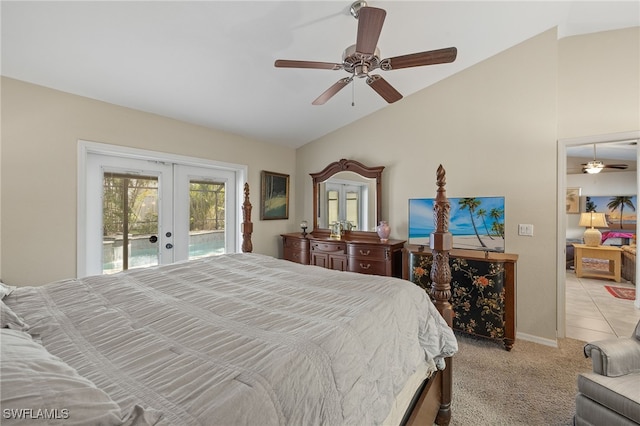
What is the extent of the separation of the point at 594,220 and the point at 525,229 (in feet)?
14.9

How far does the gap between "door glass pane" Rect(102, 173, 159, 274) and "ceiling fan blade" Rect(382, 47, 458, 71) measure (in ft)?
9.69

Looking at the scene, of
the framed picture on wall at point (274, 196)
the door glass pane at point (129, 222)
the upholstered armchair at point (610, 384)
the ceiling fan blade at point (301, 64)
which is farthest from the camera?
the framed picture on wall at point (274, 196)

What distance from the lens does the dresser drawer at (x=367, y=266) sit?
144 inches

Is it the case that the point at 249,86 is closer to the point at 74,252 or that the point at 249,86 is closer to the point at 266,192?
the point at 266,192

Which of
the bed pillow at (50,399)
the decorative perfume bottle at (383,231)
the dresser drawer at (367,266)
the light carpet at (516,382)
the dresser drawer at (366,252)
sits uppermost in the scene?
the decorative perfume bottle at (383,231)

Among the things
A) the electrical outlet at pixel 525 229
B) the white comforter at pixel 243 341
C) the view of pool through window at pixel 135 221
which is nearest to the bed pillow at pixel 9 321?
the white comforter at pixel 243 341

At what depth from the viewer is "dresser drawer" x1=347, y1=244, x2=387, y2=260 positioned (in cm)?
367

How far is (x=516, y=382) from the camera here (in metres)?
2.33

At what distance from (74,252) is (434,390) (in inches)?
129

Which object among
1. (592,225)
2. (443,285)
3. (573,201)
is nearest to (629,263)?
(592,225)

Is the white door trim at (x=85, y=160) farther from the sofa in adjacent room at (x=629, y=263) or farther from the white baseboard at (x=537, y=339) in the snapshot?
the sofa in adjacent room at (x=629, y=263)

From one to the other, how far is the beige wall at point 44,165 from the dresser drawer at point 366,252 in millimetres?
2821

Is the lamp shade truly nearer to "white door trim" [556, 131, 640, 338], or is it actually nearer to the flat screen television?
"white door trim" [556, 131, 640, 338]

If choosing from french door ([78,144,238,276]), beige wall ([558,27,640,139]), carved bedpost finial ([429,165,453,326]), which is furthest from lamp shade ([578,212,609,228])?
french door ([78,144,238,276])
